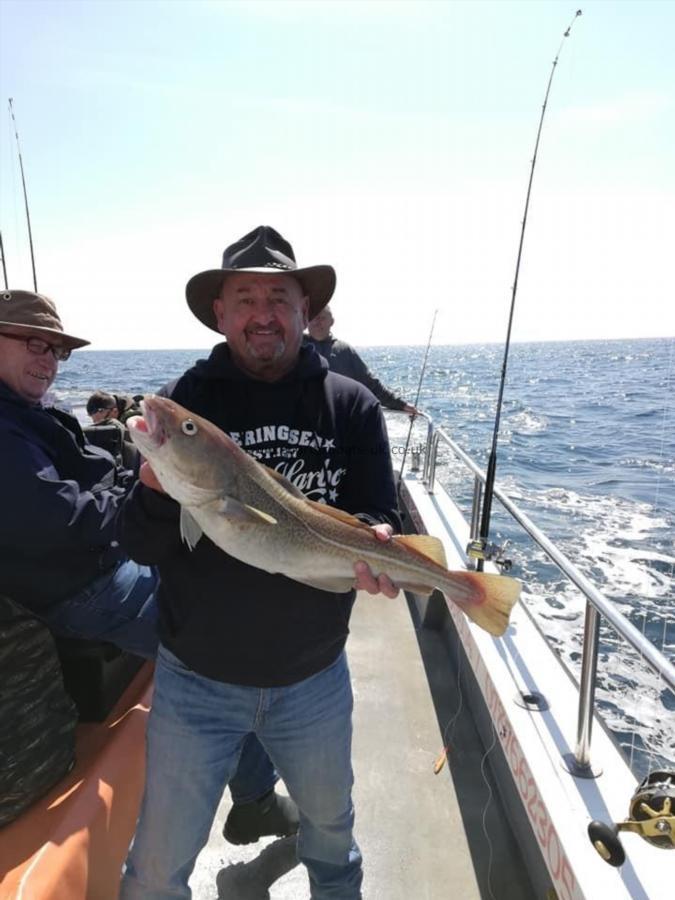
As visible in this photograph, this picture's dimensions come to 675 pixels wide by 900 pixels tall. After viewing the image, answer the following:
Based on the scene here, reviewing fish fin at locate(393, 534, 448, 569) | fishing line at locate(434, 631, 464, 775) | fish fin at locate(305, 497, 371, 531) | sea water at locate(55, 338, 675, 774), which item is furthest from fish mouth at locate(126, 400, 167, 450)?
sea water at locate(55, 338, 675, 774)

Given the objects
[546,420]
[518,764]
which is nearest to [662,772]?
[518,764]

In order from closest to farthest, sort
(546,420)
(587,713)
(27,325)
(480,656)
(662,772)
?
(662,772) → (587,713) → (27,325) → (480,656) → (546,420)

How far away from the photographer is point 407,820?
331 centimetres

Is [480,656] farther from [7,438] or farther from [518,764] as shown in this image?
[7,438]

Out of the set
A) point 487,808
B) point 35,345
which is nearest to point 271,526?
point 35,345

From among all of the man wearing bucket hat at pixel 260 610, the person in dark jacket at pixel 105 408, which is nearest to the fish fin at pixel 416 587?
the man wearing bucket hat at pixel 260 610

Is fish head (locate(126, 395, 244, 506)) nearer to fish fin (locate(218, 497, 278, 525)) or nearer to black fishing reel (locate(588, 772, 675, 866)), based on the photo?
fish fin (locate(218, 497, 278, 525))

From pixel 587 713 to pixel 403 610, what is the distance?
3314mm

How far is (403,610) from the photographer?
227 inches

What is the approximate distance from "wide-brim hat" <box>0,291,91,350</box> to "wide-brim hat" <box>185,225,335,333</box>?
969mm

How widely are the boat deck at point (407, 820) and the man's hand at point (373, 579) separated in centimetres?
176

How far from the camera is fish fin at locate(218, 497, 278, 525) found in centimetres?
197

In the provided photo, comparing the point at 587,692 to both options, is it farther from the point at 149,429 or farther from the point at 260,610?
the point at 149,429

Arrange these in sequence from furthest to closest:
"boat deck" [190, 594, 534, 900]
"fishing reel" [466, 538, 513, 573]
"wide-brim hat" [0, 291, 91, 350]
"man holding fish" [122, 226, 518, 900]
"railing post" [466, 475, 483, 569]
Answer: "railing post" [466, 475, 483, 569]
"fishing reel" [466, 538, 513, 573]
"wide-brim hat" [0, 291, 91, 350]
"boat deck" [190, 594, 534, 900]
"man holding fish" [122, 226, 518, 900]
